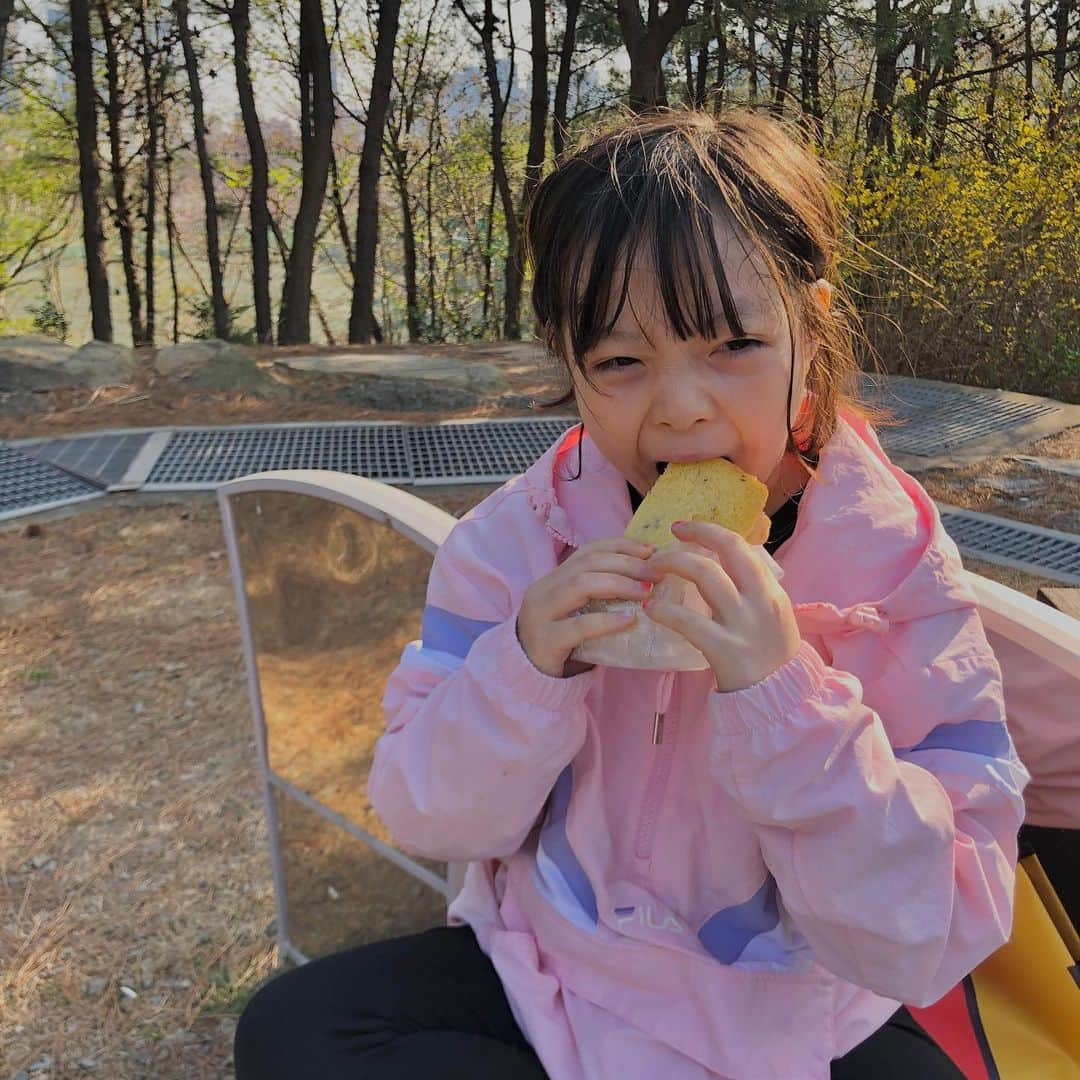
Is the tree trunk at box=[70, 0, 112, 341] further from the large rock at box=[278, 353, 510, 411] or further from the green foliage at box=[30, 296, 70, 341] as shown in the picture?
the green foliage at box=[30, 296, 70, 341]

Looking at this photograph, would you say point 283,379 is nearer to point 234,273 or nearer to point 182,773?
point 182,773

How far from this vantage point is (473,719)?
3.65 ft

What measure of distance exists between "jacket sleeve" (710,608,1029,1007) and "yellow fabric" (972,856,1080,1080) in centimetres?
25

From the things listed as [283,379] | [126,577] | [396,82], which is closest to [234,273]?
[396,82]

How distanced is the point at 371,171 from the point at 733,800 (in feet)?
31.9

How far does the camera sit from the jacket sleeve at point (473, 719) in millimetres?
1096

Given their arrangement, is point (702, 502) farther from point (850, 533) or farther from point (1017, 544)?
point (1017, 544)

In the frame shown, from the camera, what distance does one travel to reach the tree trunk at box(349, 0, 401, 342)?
927 cm

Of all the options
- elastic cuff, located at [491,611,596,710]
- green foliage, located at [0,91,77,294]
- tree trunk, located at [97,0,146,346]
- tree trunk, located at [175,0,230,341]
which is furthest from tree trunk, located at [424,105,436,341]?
elastic cuff, located at [491,611,596,710]

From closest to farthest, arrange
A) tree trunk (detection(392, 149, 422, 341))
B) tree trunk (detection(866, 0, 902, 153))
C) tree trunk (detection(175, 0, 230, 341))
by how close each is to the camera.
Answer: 1. tree trunk (detection(866, 0, 902, 153))
2. tree trunk (detection(175, 0, 230, 341))
3. tree trunk (detection(392, 149, 422, 341))

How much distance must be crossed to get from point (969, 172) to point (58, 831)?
6384 mm

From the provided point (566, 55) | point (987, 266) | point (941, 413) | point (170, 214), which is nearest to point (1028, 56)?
point (987, 266)

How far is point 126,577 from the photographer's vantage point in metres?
3.99

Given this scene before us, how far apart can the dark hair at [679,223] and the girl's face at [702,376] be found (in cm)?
1
